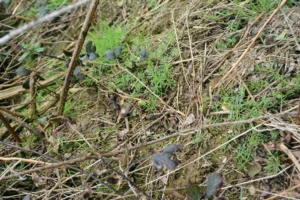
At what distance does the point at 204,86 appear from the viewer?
6.68 ft

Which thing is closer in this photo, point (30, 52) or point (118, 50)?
point (118, 50)

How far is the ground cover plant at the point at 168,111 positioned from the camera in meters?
1.69

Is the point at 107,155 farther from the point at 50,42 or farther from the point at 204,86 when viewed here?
the point at 50,42

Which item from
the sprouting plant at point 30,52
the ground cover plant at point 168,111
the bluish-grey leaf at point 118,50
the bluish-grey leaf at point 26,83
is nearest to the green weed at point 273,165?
the ground cover plant at point 168,111

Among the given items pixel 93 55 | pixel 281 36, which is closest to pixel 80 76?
pixel 93 55

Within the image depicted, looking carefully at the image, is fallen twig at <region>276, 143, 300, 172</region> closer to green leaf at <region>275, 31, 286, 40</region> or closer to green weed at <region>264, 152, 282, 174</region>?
green weed at <region>264, 152, 282, 174</region>

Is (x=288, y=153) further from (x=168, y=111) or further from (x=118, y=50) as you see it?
(x=118, y=50)

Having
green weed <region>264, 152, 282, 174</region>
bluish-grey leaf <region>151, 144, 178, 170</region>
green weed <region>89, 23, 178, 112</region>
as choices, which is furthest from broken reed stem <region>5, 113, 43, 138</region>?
green weed <region>264, 152, 282, 174</region>

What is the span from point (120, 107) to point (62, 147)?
15.3 inches

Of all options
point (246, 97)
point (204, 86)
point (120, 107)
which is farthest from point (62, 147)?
point (246, 97)

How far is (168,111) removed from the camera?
203 cm

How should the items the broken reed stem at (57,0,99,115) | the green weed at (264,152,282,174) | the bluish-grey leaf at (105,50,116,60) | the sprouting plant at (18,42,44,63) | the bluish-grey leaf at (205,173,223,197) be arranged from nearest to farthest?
1. the bluish-grey leaf at (205,173,223,197)
2. the green weed at (264,152,282,174)
3. the broken reed stem at (57,0,99,115)
4. the bluish-grey leaf at (105,50,116,60)
5. the sprouting plant at (18,42,44,63)

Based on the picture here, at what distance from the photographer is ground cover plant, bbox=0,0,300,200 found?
66.7 inches

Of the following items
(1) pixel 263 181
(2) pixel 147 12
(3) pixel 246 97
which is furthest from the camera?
(2) pixel 147 12
